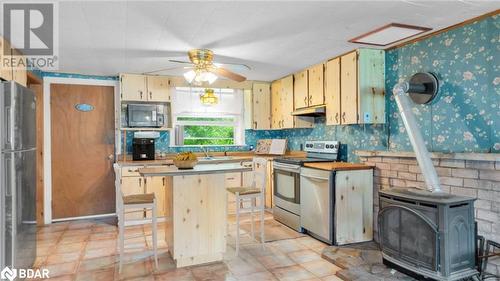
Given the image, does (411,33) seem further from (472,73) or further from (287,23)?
(287,23)

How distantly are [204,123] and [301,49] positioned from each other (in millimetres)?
2531

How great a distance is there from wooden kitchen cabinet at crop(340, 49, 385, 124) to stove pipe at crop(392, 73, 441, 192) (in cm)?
41

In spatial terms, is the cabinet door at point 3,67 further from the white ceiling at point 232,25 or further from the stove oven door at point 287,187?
the stove oven door at point 287,187

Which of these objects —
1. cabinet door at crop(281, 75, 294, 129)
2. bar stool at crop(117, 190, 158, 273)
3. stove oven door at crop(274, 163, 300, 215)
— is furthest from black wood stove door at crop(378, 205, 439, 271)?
cabinet door at crop(281, 75, 294, 129)

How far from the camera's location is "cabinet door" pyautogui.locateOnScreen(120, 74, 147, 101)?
4836 mm

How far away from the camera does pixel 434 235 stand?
2434 mm

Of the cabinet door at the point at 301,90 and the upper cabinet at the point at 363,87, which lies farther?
the cabinet door at the point at 301,90

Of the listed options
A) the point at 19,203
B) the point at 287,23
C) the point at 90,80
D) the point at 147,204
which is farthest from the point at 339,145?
the point at 90,80

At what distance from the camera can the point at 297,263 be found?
3.15 m

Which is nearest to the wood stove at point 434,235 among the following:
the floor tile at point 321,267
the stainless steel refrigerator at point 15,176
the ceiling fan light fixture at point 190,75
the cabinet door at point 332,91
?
the floor tile at point 321,267

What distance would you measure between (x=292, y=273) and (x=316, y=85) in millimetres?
2591

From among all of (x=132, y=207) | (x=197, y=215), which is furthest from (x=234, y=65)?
(x=132, y=207)

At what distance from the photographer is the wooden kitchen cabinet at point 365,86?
142 inches

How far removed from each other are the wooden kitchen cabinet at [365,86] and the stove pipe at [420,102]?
0.41 m
